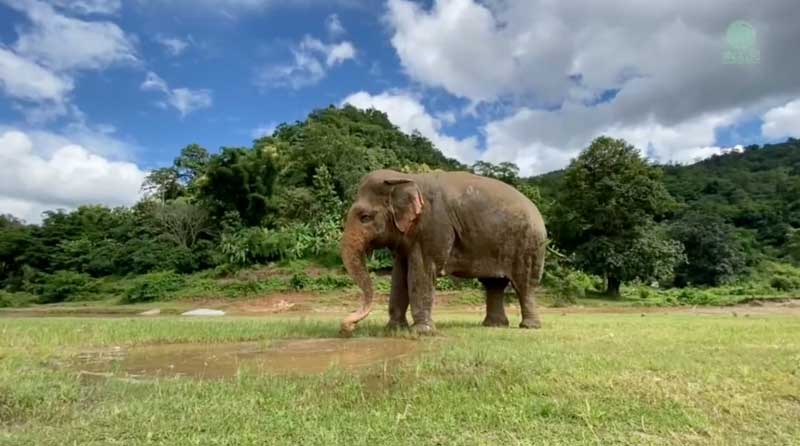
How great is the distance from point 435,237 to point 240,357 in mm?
4049

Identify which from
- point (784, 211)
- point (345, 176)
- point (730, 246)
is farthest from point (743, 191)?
point (345, 176)

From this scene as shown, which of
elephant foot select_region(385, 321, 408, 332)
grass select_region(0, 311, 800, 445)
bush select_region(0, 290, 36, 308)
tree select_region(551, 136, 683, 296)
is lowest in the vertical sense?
A: bush select_region(0, 290, 36, 308)

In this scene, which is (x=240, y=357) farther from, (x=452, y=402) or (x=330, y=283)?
(x=330, y=283)

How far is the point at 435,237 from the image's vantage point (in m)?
10.4

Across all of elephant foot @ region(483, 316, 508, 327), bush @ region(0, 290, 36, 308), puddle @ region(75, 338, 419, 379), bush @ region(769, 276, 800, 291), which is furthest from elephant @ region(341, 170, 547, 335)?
bush @ region(0, 290, 36, 308)

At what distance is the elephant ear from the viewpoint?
10.0 metres

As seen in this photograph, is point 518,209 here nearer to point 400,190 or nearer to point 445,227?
point 445,227

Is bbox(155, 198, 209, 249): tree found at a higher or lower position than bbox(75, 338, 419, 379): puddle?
higher

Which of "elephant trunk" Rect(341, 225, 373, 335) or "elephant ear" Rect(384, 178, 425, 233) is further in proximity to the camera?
"elephant ear" Rect(384, 178, 425, 233)

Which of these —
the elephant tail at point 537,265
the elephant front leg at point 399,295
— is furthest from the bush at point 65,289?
the elephant tail at point 537,265

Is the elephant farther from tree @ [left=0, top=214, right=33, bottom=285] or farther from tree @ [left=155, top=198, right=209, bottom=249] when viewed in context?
tree @ [left=0, top=214, right=33, bottom=285]

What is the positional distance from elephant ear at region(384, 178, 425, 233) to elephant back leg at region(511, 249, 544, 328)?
2542mm

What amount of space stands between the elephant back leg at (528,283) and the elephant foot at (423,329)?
2.21m

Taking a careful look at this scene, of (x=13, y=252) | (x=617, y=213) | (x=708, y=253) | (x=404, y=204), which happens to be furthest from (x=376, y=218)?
(x=13, y=252)
